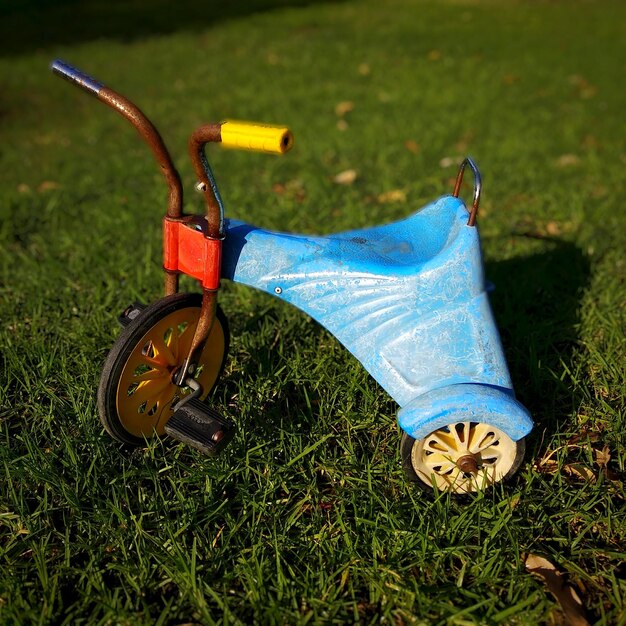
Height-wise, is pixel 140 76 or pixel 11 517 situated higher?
pixel 11 517

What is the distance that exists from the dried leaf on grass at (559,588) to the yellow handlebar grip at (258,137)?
4.02 feet

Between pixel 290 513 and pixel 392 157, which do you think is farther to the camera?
pixel 392 157

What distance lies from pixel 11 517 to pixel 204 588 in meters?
0.57

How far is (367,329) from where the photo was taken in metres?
1.99

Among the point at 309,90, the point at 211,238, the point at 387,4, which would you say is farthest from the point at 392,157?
the point at 387,4

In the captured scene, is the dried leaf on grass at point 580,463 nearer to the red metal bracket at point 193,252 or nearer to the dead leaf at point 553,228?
the red metal bracket at point 193,252

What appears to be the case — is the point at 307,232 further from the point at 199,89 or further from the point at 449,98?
the point at 199,89

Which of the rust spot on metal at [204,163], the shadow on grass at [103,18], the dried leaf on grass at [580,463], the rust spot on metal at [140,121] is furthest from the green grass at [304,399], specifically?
the shadow on grass at [103,18]

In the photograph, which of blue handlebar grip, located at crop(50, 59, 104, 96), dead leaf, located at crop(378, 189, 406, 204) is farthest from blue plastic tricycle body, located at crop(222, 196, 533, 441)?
dead leaf, located at crop(378, 189, 406, 204)

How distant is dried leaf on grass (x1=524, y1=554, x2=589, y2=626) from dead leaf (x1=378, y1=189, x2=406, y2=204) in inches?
103

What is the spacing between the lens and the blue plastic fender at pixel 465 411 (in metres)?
1.82

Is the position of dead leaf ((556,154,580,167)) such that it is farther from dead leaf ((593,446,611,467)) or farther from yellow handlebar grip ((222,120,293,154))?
yellow handlebar grip ((222,120,293,154))

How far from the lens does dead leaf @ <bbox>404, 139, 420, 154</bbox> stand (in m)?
4.74

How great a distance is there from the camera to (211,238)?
1882 mm
